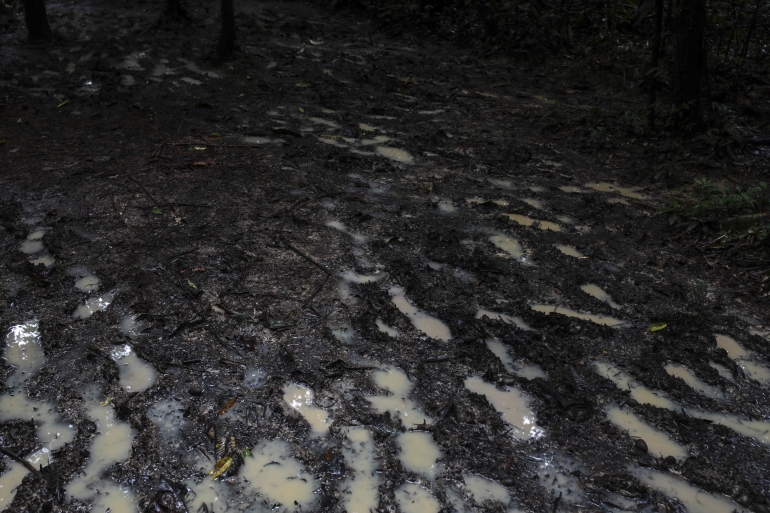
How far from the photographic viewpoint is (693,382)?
2.26 metres

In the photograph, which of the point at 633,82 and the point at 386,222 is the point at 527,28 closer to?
the point at 633,82

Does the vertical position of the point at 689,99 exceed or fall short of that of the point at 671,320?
it exceeds it

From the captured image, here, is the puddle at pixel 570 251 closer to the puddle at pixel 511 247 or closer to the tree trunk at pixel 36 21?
the puddle at pixel 511 247

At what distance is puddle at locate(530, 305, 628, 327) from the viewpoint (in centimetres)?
258

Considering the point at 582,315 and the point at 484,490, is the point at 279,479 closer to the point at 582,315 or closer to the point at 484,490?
the point at 484,490

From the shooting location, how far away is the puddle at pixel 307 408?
6.46 ft

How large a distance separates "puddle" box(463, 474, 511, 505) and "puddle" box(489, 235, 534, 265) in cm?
147

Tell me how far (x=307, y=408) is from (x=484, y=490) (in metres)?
0.67

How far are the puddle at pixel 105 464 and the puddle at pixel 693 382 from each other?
6.62 ft

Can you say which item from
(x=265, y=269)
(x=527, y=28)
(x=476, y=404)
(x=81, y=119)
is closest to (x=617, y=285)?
(x=476, y=404)

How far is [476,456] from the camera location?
1.88 m

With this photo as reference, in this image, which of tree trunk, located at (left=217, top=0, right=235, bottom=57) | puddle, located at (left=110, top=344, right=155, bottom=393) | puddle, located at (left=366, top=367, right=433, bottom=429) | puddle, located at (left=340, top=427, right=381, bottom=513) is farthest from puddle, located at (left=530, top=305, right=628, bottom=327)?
tree trunk, located at (left=217, top=0, right=235, bottom=57)

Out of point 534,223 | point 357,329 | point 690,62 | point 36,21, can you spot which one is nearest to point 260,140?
point 534,223

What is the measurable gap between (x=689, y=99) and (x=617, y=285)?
243cm
